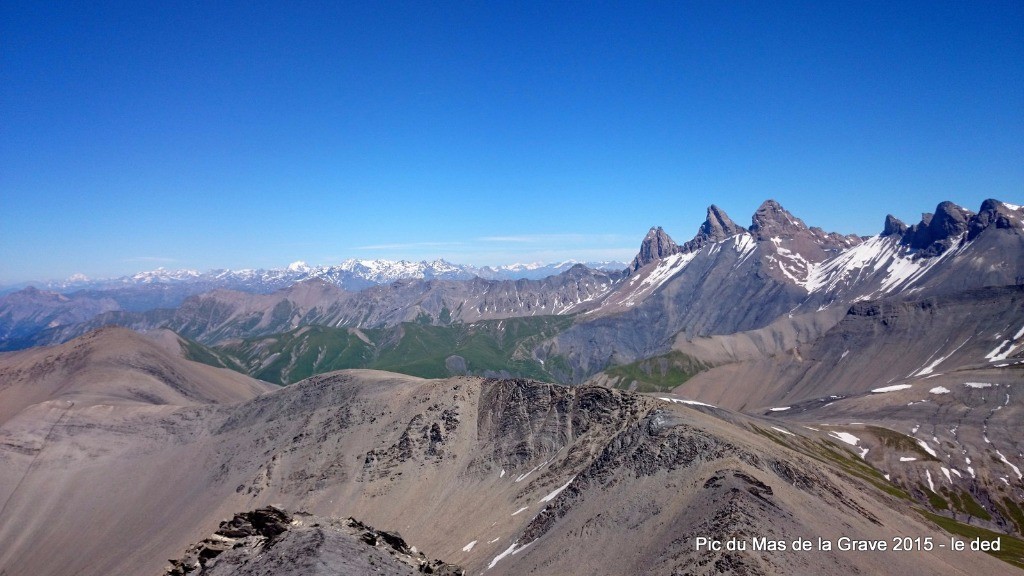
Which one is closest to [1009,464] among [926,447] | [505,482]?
[926,447]

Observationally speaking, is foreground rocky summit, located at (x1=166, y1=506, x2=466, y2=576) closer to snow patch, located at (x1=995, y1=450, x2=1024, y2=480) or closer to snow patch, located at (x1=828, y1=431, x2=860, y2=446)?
snow patch, located at (x1=828, y1=431, x2=860, y2=446)

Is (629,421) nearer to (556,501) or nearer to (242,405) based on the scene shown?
(556,501)

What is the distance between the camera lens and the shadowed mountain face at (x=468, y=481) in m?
76.1

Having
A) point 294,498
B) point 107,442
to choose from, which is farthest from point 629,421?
point 107,442

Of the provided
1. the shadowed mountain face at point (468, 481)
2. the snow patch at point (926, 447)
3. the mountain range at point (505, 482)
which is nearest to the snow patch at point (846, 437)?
the mountain range at point (505, 482)

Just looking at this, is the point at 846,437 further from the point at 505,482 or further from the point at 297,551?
the point at 297,551

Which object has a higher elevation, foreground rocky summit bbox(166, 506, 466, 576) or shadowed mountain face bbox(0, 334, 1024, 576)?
foreground rocky summit bbox(166, 506, 466, 576)

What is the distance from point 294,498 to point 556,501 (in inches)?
2884

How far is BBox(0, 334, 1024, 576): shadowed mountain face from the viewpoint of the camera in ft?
250

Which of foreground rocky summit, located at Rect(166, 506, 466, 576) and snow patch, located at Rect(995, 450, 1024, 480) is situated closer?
foreground rocky summit, located at Rect(166, 506, 466, 576)

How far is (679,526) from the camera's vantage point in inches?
2958

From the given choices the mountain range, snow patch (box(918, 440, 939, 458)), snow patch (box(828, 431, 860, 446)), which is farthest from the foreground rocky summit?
snow patch (box(918, 440, 939, 458))

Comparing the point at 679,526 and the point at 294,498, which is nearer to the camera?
the point at 679,526

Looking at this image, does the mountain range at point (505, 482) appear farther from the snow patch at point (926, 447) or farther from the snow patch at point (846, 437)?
the snow patch at point (926, 447)
